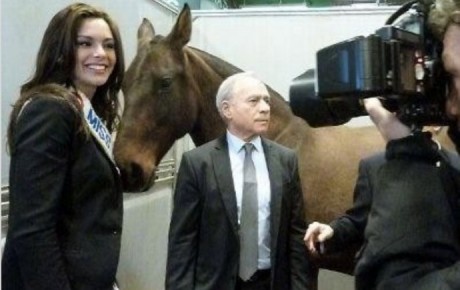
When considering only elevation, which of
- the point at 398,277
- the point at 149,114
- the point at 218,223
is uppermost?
the point at 398,277

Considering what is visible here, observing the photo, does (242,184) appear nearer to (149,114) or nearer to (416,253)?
(149,114)

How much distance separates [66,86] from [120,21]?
1.51 m

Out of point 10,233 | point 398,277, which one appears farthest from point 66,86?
point 398,277

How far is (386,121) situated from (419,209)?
5.3 inches

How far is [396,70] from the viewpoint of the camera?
821 millimetres

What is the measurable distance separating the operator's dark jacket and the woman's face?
837 millimetres

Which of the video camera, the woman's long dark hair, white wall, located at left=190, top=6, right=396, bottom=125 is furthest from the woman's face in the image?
white wall, located at left=190, top=6, right=396, bottom=125

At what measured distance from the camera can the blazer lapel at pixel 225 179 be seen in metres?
1.92

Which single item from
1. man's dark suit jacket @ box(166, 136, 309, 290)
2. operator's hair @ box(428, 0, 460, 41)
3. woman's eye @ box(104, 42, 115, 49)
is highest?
operator's hair @ box(428, 0, 460, 41)

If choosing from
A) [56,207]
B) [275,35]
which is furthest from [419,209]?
[275,35]

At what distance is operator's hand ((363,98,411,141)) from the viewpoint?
883 mm

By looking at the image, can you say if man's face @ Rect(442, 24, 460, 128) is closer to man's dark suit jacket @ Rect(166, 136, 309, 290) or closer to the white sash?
the white sash

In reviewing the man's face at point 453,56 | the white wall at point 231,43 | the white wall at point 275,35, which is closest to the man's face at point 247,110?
the white wall at point 231,43

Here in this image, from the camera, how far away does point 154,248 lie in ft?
11.4
